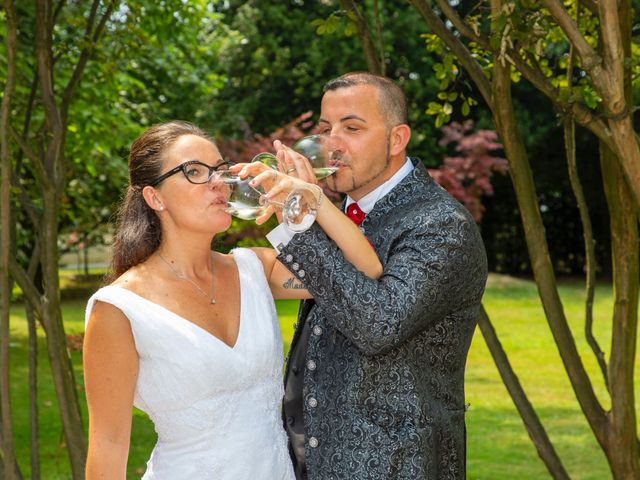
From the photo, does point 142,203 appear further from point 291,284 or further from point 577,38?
point 577,38

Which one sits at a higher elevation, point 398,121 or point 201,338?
point 398,121

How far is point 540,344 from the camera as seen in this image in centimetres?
1558

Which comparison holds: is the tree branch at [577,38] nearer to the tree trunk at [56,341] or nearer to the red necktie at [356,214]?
the red necktie at [356,214]

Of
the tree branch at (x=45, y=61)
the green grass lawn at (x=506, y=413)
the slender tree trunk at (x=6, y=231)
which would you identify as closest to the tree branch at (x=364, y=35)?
the tree branch at (x=45, y=61)

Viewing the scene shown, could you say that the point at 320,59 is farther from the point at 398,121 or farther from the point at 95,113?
the point at 398,121

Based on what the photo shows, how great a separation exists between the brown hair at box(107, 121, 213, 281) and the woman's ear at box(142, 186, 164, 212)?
3 cm

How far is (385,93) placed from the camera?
3055 millimetres

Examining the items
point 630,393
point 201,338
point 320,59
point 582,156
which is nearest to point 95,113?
point 630,393

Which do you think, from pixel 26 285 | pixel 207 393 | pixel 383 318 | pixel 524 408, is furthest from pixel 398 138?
pixel 26 285

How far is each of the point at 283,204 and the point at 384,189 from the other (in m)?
0.58

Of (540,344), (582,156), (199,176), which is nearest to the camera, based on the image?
(199,176)

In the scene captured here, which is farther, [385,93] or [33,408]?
[33,408]

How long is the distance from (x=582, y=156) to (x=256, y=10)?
10009mm

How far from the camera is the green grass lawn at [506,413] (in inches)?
346
